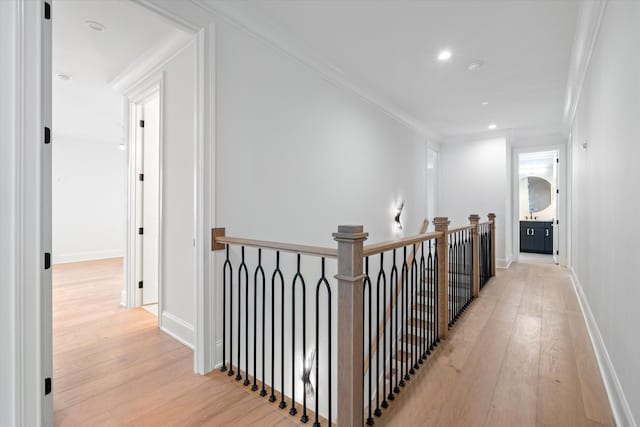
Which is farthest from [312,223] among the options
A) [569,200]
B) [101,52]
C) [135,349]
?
[569,200]

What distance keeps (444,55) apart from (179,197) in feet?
9.67

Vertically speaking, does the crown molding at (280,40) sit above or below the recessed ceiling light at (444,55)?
below

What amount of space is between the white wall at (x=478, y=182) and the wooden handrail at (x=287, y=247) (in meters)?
5.47

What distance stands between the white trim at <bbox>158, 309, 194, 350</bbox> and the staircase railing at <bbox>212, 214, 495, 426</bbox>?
1.39 feet

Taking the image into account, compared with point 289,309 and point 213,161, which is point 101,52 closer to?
point 213,161

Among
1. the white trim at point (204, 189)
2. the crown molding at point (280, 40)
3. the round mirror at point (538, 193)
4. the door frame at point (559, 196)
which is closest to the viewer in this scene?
the white trim at point (204, 189)

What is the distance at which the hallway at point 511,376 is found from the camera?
1642 mm

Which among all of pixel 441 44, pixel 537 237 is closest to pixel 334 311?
pixel 441 44

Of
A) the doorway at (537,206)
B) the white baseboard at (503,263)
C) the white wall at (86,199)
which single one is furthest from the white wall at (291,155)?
the doorway at (537,206)

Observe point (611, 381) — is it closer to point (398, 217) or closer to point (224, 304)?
point (224, 304)

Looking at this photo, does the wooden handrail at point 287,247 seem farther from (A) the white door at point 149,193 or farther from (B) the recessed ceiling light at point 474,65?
(B) the recessed ceiling light at point 474,65

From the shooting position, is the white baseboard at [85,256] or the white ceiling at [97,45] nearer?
the white ceiling at [97,45]

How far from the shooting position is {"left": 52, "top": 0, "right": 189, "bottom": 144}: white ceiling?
220 centimetres

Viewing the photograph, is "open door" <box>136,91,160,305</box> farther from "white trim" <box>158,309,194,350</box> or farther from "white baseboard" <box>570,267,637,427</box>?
"white baseboard" <box>570,267,637,427</box>
